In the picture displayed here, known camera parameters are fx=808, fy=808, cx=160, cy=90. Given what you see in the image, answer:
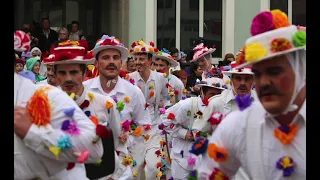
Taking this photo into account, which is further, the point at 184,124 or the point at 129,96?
the point at 184,124

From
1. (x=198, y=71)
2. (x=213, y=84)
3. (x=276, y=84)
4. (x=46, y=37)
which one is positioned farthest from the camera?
(x=46, y=37)

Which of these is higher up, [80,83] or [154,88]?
[80,83]

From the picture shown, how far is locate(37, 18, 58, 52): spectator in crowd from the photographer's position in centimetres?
1639

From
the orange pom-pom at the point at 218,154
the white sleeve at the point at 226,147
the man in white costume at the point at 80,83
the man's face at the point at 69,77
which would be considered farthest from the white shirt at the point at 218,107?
the orange pom-pom at the point at 218,154

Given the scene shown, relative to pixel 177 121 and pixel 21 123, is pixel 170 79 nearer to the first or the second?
pixel 177 121

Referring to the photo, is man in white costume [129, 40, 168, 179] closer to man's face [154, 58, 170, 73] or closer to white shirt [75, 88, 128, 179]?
man's face [154, 58, 170, 73]

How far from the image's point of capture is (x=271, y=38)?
17.0 feet

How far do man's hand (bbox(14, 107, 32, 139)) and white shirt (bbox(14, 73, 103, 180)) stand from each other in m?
0.03

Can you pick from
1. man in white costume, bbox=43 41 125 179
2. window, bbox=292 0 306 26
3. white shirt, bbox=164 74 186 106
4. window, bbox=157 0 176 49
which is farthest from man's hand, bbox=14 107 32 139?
window, bbox=292 0 306 26

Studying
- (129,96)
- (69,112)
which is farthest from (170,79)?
(69,112)

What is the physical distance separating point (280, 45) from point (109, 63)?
210 inches

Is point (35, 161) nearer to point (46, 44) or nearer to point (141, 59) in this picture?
point (141, 59)

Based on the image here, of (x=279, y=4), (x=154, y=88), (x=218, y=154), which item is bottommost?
(x=218, y=154)

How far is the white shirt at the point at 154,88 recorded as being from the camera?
1385 centimetres
